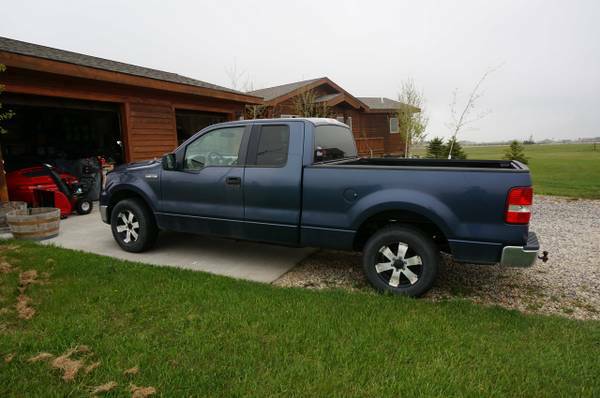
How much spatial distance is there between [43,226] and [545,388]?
675cm

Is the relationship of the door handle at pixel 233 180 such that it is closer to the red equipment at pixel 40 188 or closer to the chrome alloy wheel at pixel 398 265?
the chrome alloy wheel at pixel 398 265

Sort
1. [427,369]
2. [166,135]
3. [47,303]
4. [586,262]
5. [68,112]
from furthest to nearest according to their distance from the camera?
[68,112]
[166,135]
[586,262]
[47,303]
[427,369]

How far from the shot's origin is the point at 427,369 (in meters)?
2.50

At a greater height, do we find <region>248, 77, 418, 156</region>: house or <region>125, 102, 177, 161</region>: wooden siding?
<region>248, 77, 418, 156</region>: house

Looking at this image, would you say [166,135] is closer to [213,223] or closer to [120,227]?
[120,227]

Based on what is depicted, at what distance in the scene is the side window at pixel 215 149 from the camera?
4715 millimetres

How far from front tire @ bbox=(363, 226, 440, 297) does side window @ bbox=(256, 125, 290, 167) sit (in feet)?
4.73

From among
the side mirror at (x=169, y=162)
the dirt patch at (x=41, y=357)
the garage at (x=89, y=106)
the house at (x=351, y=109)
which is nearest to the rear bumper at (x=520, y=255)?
the dirt patch at (x=41, y=357)

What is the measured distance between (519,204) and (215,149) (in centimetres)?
352

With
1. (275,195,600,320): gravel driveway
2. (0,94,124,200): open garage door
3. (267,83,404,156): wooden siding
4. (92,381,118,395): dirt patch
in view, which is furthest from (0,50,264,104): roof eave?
(267,83,404,156): wooden siding

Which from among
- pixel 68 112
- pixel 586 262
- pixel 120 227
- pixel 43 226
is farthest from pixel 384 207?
pixel 68 112

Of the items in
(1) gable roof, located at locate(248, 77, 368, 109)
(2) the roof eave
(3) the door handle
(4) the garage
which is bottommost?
(3) the door handle

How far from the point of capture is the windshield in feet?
14.7

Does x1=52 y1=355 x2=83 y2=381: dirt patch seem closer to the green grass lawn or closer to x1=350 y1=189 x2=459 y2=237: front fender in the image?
the green grass lawn
